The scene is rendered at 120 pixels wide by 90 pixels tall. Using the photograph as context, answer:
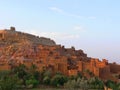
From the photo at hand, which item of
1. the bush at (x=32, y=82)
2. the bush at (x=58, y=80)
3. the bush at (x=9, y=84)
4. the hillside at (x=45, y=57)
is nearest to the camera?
the bush at (x=9, y=84)

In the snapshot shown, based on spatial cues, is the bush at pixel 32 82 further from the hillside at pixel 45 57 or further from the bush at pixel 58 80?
the hillside at pixel 45 57

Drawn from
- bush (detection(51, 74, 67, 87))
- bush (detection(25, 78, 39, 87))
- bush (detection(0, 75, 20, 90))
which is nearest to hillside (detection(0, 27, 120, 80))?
bush (detection(51, 74, 67, 87))

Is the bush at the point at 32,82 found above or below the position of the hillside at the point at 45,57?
below

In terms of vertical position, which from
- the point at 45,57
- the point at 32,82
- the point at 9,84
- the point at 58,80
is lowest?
the point at 9,84

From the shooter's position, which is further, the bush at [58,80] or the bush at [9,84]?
the bush at [58,80]

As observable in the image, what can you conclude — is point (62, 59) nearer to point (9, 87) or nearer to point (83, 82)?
point (83, 82)

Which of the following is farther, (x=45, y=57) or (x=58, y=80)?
(x=45, y=57)

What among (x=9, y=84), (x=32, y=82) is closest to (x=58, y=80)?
(x=32, y=82)

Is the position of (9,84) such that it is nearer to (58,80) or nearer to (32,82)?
(32,82)

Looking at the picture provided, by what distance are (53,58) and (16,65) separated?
15.9 ft

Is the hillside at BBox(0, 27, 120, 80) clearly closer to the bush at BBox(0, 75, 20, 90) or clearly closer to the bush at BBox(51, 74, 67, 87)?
the bush at BBox(51, 74, 67, 87)

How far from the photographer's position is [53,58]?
4653 cm

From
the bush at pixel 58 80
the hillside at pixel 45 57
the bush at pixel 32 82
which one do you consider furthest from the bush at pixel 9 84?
the hillside at pixel 45 57

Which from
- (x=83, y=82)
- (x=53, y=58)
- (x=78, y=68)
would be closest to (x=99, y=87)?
(x=83, y=82)
